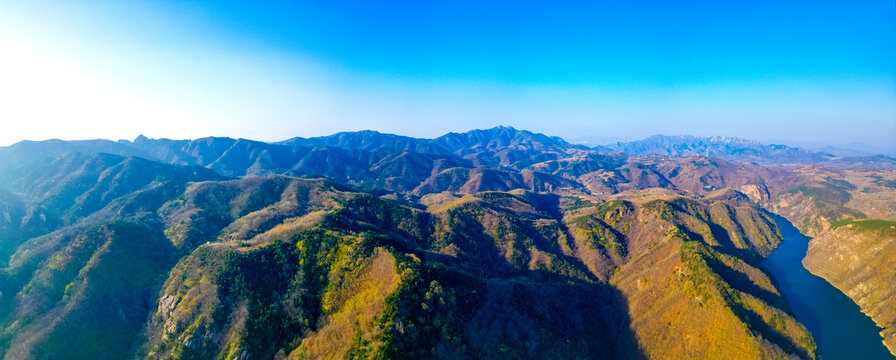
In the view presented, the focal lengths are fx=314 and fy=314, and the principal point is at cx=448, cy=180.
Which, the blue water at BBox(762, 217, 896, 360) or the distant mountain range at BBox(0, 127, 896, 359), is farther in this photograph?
the blue water at BBox(762, 217, 896, 360)

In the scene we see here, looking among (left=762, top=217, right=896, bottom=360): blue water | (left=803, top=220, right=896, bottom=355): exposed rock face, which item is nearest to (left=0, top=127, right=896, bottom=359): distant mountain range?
(left=803, top=220, right=896, bottom=355): exposed rock face

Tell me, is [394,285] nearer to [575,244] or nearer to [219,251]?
[219,251]

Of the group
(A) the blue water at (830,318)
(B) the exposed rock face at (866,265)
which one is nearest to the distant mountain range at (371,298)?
(B) the exposed rock face at (866,265)

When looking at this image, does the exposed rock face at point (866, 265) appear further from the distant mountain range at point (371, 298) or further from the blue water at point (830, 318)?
the blue water at point (830, 318)

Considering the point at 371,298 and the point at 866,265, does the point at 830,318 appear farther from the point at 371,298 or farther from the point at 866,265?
the point at 371,298

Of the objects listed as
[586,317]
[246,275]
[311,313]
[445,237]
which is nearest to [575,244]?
[586,317]

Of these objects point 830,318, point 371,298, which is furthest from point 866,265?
point 371,298

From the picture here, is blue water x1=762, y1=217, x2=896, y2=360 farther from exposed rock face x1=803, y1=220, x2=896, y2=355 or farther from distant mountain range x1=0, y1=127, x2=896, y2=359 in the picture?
distant mountain range x1=0, y1=127, x2=896, y2=359
